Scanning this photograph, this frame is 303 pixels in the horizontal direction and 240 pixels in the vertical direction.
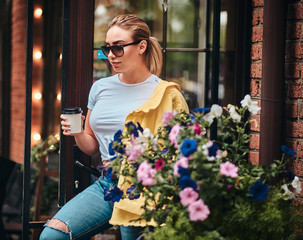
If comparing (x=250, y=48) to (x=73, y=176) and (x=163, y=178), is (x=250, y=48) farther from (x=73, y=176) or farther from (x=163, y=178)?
(x=163, y=178)

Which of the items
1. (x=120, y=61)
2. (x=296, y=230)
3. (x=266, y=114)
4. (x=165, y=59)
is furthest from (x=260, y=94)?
(x=296, y=230)

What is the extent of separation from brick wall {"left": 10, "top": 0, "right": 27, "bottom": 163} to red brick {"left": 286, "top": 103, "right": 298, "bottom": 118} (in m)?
3.39

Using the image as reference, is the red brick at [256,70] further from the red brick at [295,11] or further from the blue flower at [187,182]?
the blue flower at [187,182]

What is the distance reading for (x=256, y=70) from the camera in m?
2.58

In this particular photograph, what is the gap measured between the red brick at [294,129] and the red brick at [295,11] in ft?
1.70

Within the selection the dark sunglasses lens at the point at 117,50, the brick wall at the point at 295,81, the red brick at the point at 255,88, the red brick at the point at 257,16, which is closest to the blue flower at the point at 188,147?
the dark sunglasses lens at the point at 117,50

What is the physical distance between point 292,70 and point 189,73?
0.80 m

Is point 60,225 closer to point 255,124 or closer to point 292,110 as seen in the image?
point 255,124

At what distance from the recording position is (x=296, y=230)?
1669mm

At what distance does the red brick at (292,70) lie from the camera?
2.38 m

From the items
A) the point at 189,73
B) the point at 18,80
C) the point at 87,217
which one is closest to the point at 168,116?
the point at 87,217

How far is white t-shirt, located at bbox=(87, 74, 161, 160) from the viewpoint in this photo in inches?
89.0

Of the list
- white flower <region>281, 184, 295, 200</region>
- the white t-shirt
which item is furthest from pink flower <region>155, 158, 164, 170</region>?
the white t-shirt

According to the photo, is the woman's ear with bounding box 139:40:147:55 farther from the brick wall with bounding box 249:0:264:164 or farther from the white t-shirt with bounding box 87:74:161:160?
the brick wall with bounding box 249:0:264:164
